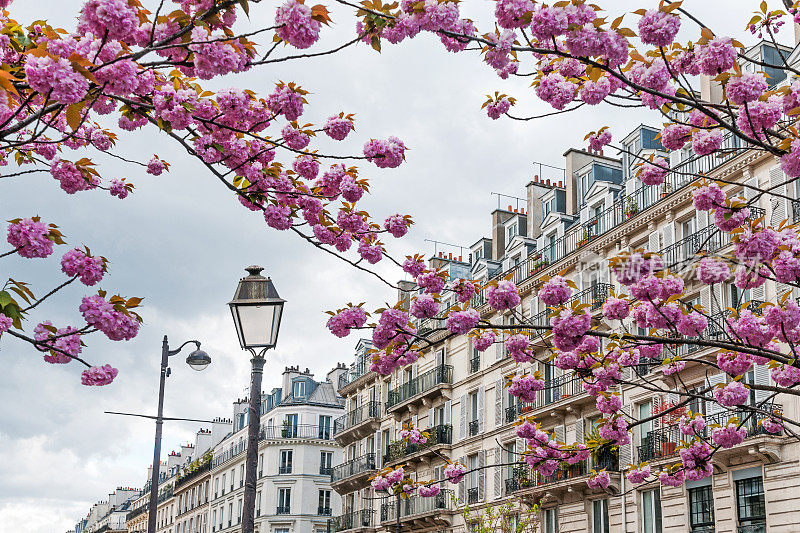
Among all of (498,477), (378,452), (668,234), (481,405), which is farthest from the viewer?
(378,452)

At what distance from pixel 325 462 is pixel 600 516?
3934cm

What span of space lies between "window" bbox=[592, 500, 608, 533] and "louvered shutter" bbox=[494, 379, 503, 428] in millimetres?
7511

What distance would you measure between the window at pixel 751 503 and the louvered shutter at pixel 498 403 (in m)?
14.0

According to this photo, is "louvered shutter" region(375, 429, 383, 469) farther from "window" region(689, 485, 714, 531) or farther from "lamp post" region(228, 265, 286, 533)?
"lamp post" region(228, 265, 286, 533)

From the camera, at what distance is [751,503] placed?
26391mm

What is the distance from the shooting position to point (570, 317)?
9.64m

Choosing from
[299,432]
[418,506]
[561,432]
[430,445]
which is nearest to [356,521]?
[418,506]

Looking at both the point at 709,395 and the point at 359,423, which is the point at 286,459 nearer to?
the point at 359,423

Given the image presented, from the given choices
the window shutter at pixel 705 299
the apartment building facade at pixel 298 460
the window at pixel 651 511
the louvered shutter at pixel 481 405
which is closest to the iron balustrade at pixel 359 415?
the apartment building facade at pixel 298 460

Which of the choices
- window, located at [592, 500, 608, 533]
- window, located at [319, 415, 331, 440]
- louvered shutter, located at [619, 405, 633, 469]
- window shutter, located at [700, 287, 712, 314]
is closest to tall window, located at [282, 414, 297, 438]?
window, located at [319, 415, 331, 440]

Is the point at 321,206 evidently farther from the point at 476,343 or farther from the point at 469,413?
the point at 469,413

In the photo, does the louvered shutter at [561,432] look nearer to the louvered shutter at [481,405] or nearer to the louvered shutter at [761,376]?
the louvered shutter at [481,405]

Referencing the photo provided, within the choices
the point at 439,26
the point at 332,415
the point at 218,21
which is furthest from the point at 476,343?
the point at 332,415

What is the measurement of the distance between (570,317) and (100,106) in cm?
482
